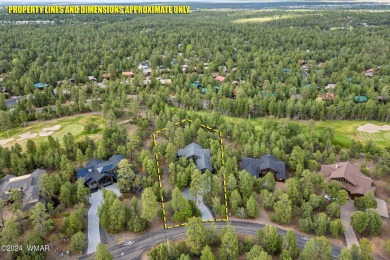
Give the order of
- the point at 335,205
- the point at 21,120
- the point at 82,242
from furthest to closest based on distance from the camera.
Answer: the point at 21,120, the point at 335,205, the point at 82,242

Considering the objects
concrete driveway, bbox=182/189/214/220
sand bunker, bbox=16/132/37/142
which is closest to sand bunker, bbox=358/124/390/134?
concrete driveway, bbox=182/189/214/220

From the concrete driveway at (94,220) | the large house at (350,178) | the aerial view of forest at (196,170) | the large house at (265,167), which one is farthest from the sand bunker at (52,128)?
the large house at (350,178)

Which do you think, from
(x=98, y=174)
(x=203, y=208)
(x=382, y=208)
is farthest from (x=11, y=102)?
(x=382, y=208)

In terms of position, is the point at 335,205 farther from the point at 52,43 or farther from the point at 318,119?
the point at 52,43

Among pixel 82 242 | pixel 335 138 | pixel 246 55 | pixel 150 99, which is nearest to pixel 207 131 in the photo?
pixel 150 99

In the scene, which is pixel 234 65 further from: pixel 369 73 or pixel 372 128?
pixel 372 128

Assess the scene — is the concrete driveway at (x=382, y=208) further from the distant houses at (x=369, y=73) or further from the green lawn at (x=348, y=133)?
the distant houses at (x=369, y=73)
